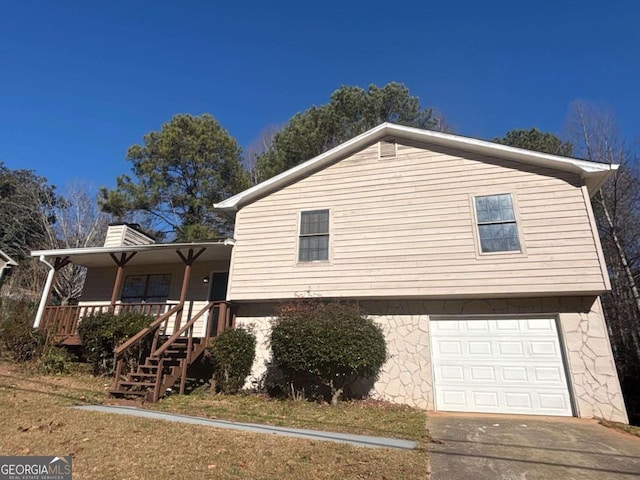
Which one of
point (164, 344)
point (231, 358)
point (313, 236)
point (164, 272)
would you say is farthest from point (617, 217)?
point (164, 272)

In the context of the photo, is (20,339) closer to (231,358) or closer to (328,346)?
(231,358)

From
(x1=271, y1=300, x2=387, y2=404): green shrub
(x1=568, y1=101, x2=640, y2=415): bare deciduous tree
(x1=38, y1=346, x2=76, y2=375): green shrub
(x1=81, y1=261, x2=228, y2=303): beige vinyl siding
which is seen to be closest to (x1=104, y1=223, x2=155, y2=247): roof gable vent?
(x1=81, y1=261, x2=228, y2=303): beige vinyl siding

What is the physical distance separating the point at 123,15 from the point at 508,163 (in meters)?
13.4

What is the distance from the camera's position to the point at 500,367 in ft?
25.3

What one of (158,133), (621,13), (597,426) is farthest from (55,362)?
(621,13)

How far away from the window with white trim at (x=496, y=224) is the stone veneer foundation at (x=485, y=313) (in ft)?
4.11

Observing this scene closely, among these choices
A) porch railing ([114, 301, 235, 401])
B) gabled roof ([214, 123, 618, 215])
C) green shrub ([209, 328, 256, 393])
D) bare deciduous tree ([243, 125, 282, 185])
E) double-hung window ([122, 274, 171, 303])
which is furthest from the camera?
bare deciduous tree ([243, 125, 282, 185])

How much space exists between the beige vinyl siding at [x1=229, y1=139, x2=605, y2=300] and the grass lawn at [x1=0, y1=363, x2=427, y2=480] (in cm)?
306

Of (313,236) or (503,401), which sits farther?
(313,236)

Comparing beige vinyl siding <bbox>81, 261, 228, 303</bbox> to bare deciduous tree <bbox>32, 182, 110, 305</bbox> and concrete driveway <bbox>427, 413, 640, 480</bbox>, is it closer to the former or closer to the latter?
concrete driveway <bbox>427, 413, 640, 480</bbox>

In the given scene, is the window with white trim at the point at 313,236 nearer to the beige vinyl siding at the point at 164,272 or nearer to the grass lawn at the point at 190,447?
the beige vinyl siding at the point at 164,272

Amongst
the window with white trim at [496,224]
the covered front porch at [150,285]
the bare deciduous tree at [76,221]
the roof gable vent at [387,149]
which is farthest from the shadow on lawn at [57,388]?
the bare deciduous tree at [76,221]

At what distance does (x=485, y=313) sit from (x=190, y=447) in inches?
262

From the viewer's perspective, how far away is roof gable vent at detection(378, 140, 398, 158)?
9.63m
